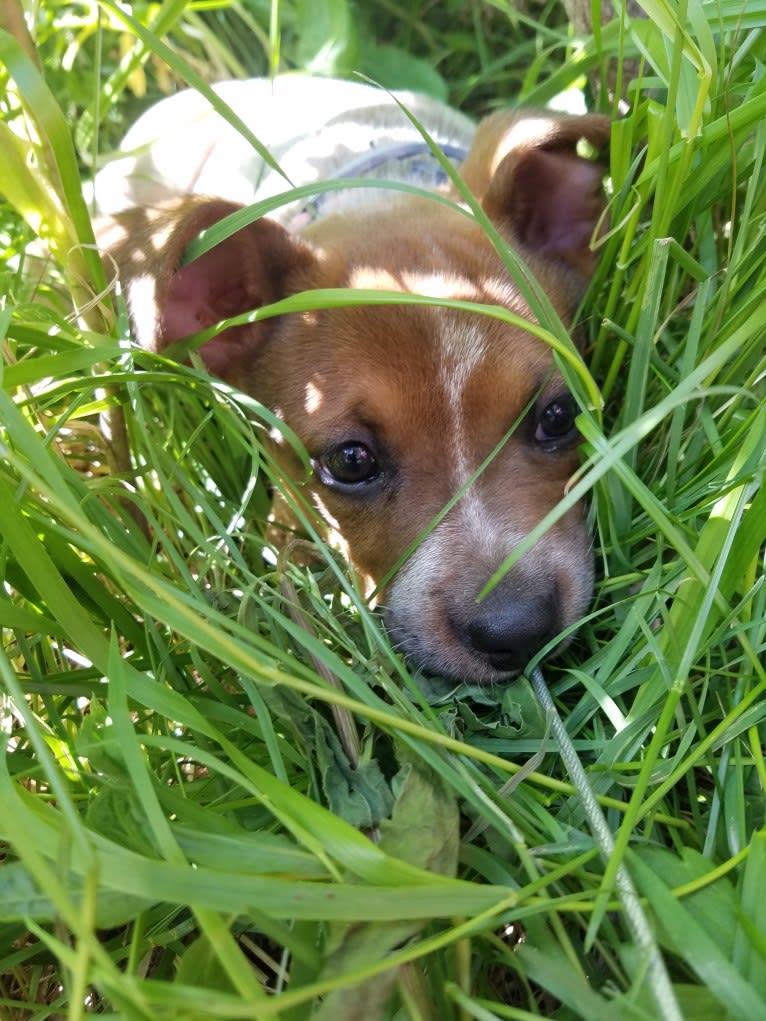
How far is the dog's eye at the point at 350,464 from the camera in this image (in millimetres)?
2447

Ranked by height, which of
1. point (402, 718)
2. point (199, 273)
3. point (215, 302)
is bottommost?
point (402, 718)

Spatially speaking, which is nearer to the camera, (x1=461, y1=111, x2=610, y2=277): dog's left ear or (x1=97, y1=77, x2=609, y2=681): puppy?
(x1=97, y1=77, x2=609, y2=681): puppy

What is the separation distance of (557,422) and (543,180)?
2.67ft

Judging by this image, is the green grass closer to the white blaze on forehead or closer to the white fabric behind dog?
the white blaze on forehead

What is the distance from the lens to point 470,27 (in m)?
5.38

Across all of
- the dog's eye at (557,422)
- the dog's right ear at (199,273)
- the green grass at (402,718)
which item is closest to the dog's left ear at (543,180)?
the green grass at (402,718)

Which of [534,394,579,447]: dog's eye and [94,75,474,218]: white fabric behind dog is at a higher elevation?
[94,75,474,218]: white fabric behind dog

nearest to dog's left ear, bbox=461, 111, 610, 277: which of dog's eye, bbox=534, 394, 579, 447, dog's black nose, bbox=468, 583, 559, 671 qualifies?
dog's eye, bbox=534, 394, 579, 447

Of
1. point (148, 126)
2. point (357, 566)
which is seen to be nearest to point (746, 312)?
point (357, 566)

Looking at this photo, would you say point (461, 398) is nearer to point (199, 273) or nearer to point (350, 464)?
point (350, 464)

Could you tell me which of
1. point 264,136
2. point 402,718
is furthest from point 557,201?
point 264,136

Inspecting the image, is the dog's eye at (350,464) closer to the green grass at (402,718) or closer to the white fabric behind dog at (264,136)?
the green grass at (402,718)

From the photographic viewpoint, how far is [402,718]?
1735 millimetres

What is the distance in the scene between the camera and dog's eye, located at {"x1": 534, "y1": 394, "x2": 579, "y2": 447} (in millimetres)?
2508
